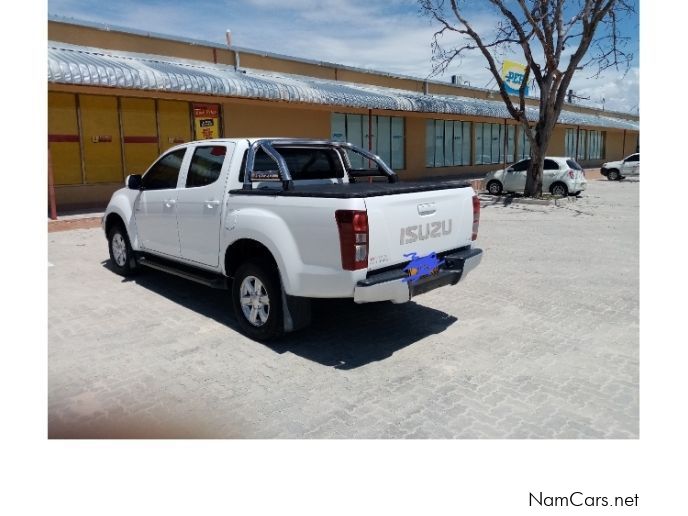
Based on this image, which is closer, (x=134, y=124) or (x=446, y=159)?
(x=134, y=124)

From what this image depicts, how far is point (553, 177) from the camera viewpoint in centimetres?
1953

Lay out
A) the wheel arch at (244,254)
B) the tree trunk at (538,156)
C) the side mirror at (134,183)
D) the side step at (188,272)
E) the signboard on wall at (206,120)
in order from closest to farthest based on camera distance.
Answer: the wheel arch at (244,254), the side step at (188,272), the side mirror at (134,183), the signboard on wall at (206,120), the tree trunk at (538,156)

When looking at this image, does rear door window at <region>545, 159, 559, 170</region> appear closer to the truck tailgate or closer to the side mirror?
the truck tailgate

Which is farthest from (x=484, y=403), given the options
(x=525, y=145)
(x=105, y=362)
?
(x=525, y=145)

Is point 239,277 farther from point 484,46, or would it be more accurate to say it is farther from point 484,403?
point 484,46

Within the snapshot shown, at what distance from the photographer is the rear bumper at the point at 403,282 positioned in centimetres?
428

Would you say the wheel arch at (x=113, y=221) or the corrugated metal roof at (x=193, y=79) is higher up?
the corrugated metal roof at (x=193, y=79)

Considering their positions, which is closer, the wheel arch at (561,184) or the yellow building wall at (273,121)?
the yellow building wall at (273,121)

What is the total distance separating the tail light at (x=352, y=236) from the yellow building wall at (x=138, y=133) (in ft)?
43.1

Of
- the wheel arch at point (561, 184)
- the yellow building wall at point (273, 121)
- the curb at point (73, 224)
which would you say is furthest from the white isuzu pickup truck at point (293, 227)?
the wheel arch at point (561, 184)

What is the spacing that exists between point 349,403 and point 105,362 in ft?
7.35

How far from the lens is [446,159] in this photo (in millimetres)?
27750

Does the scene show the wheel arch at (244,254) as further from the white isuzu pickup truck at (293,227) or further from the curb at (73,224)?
the curb at (73,224)

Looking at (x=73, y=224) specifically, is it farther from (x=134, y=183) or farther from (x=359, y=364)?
(x=359, y=364)
